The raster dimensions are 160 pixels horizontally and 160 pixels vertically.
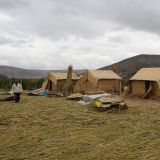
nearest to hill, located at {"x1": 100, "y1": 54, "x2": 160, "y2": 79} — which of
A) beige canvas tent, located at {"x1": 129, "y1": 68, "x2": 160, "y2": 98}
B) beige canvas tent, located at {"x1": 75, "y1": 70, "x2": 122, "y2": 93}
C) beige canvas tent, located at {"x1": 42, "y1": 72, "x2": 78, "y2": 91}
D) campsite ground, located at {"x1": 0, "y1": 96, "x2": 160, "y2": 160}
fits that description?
beige canvas tent, located at {"x1": 42, "y1": 72, "x2": 78, "y2": 91}

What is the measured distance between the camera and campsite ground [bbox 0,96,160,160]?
19.5 feet

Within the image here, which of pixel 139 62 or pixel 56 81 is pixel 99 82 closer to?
pixel 56 81

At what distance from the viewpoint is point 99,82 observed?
2316 centimetres

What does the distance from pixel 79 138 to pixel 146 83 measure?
1423 cm

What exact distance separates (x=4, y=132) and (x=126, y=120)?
366 cm

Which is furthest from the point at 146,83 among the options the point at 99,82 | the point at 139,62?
the point at 139,62

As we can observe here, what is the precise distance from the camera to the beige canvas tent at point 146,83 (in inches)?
788

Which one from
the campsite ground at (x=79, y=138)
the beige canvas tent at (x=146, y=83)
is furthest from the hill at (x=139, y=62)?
the campsite ground at (x=79, y=138)

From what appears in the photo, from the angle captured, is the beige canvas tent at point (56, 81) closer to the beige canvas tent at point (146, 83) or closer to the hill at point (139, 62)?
the beige canvas tent at point (146, 83)

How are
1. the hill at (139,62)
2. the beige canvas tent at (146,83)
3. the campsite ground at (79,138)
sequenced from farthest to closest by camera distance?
the hill at (139,62)
the beige canvas tent at (146,83)
the campsite ground at (79,138)

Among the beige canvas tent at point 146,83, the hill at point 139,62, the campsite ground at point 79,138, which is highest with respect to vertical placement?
the hill at point 139,62

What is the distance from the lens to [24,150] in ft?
21.0

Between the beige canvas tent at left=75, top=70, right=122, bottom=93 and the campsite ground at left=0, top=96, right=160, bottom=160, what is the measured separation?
1230cm

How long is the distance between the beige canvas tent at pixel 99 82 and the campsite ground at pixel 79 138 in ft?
40.3
